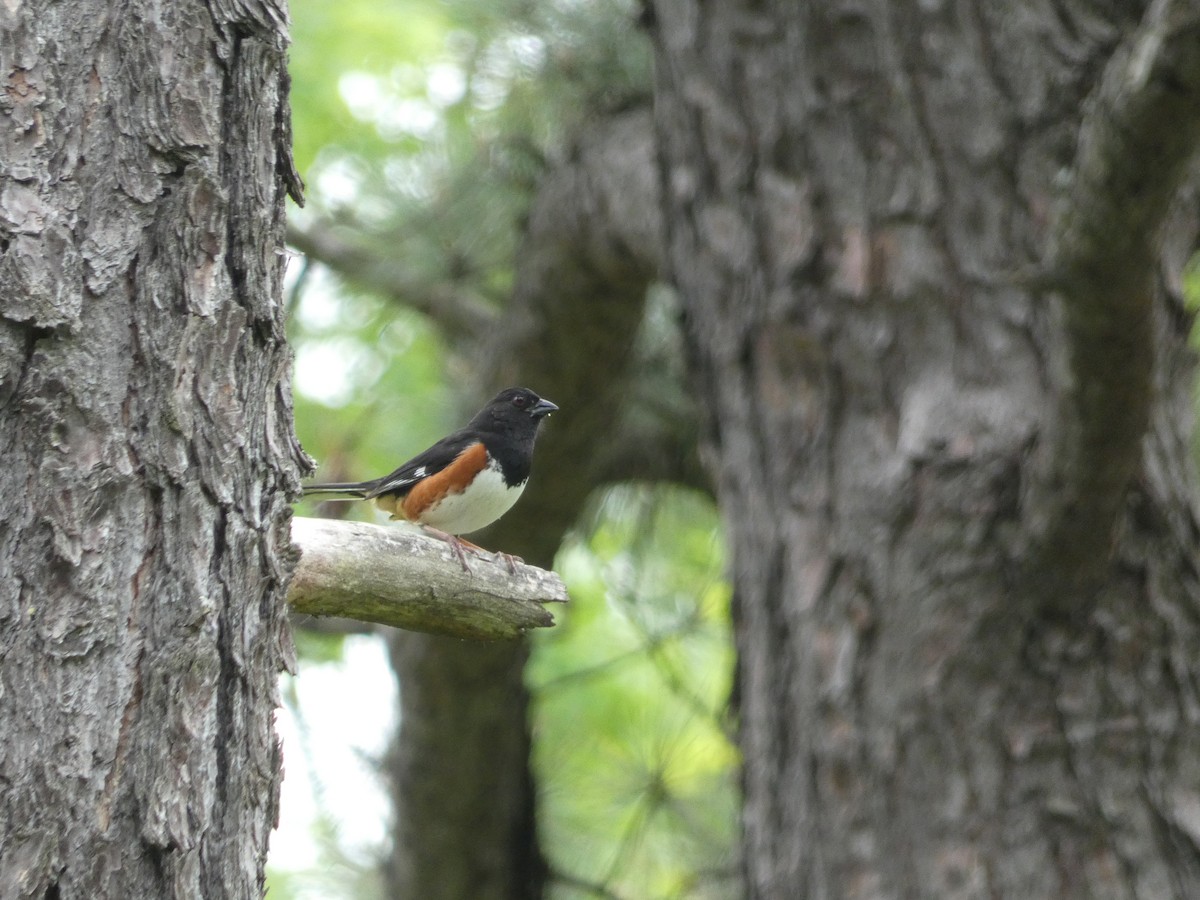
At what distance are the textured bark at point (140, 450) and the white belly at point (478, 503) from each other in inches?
79.2

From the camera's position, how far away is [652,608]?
601 centimetres

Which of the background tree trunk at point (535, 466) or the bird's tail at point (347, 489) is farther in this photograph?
the background tree trunk at point (535, 466)

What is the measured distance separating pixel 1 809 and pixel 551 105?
167 inches

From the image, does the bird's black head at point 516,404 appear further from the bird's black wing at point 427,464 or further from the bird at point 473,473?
the bird's black wing at point 427,464

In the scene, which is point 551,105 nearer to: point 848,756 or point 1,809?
point 848,756

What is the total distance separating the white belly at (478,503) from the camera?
3.83 metres

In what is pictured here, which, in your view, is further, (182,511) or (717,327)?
(717,327)

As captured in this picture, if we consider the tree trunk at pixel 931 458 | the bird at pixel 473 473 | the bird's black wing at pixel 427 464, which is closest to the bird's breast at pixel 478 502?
the bird at pixel 473 473

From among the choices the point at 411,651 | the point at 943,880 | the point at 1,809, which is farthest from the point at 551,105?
the point at 1,809

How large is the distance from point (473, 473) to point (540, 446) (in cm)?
114

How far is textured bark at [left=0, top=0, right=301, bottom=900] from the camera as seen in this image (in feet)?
4.99

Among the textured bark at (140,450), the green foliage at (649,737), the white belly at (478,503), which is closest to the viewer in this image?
the textured bark at (140,450)

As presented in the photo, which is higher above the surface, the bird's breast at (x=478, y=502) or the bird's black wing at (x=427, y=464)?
the bird's black wing at (x=427, y=464)

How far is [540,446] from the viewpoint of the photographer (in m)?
4.98
